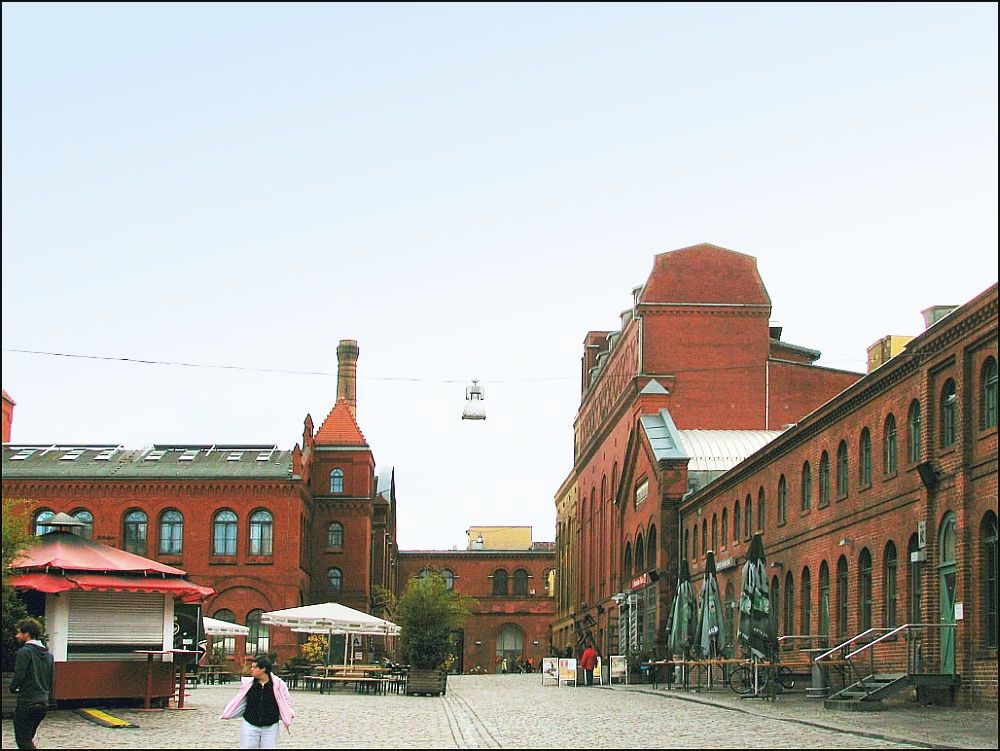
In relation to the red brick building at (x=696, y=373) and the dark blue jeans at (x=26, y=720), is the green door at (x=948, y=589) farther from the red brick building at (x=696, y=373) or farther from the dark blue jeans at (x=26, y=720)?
the red brick building at (x=696, y=373)

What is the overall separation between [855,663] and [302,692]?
1484 cm

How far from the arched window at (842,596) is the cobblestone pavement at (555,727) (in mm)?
4230

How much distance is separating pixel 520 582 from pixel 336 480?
106 ft

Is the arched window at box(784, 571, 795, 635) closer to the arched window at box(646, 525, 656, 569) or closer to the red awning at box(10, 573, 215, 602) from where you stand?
the arched window at box(646, 525, 656, 569)

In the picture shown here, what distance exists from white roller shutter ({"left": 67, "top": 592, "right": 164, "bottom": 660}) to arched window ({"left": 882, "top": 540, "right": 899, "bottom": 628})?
46.9 feet

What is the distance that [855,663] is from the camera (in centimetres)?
3347

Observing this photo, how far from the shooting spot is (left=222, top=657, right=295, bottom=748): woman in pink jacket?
14.5 metres

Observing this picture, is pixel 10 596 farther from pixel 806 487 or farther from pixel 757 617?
pixel 806 487

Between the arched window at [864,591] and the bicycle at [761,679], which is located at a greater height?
the arched window at [864,591]

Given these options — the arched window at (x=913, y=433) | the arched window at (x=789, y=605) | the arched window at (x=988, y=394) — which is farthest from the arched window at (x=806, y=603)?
the arched window at (x=988, y=394)

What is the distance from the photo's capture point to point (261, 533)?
227ft

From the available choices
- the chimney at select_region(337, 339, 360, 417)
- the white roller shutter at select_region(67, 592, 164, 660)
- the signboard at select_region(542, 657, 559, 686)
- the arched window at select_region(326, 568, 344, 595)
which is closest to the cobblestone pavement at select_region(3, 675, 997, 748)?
the white roller shutter at select_region(67, 592, 164, 660)

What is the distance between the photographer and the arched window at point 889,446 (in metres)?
31.8

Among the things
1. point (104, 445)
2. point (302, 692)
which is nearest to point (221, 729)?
point (302, 692)
